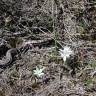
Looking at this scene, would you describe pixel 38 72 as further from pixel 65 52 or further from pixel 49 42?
pixel 49 42

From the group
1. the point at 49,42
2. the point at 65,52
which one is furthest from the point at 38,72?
the point at 49,42

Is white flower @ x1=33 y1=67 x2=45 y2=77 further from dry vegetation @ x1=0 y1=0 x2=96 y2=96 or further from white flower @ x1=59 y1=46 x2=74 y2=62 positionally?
white flower @ x1=59 y1=46 x2=74 y2=62

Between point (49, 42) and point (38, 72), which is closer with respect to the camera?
point (38, 72)

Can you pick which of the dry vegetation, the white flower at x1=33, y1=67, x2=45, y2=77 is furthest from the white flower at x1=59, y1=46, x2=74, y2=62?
the white flower at x1=33, y1=67, x2=45, y2=77

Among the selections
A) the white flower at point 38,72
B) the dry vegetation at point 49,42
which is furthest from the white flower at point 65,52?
the white flower at point 38,72

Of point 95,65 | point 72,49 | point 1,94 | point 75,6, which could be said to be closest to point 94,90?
point 95,65

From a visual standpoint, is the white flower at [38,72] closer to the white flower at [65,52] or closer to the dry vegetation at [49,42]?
the dry vegetation at [49,42]

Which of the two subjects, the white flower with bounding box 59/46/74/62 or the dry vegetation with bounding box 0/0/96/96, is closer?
the dry vegetation with bounding box 0/0/96/96

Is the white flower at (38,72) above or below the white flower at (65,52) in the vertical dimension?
below
